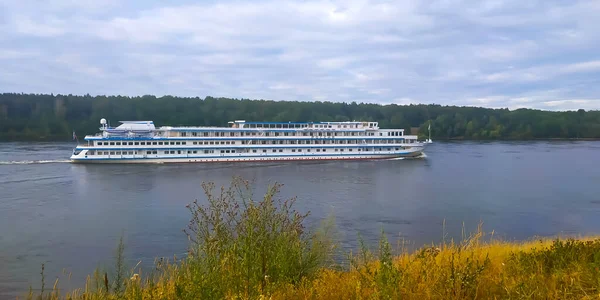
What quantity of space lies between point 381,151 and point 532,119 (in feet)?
212

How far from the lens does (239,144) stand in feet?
141

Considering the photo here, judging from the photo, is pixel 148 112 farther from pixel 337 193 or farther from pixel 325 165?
pixel 337 193

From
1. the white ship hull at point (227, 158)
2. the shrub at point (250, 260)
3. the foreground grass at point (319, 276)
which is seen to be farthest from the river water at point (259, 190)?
the foreground grass at point (319, 276)

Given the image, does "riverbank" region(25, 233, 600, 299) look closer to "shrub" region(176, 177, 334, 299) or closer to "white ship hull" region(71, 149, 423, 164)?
"shrub" region(176, 177, 334, 299)

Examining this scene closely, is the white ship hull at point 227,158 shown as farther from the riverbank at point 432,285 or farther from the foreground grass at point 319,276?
the riverbank at point 432,285

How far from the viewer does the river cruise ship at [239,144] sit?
132 ft

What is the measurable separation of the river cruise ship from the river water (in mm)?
2400

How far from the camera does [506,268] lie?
5734 mm

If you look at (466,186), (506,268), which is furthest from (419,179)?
(506,268)

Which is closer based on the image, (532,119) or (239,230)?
(239,230)

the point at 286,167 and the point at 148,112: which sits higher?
the point at 148,112

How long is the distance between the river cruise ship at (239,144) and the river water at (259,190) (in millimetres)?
2400

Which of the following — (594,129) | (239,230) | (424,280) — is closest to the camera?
(424,280)

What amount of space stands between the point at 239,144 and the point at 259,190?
61.4 feet
